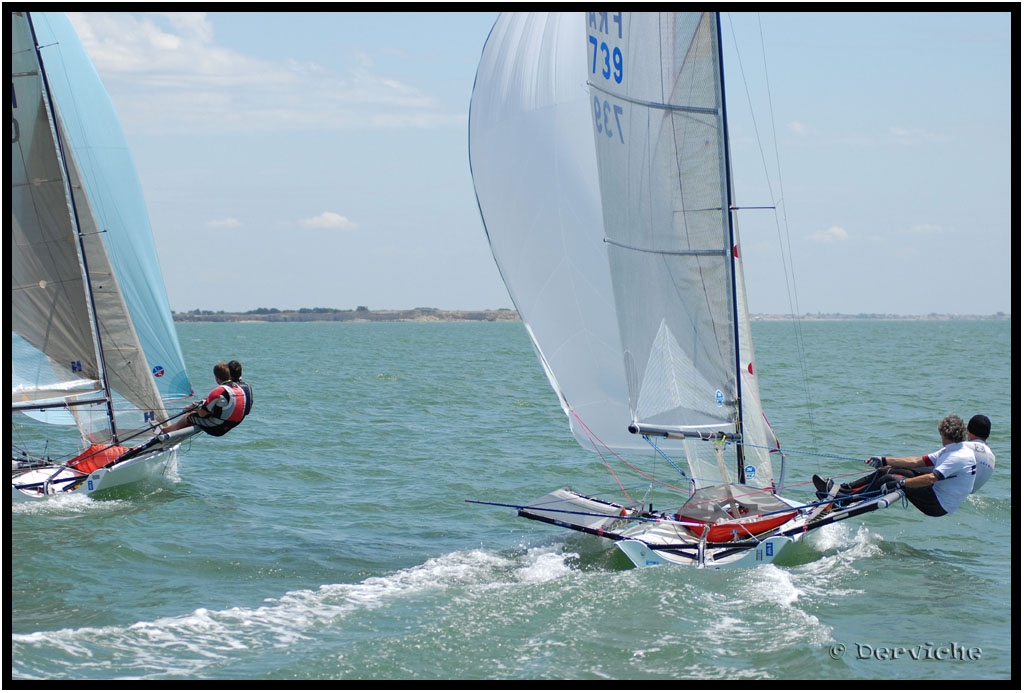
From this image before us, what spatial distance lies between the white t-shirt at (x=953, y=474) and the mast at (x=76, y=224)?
34.2 ft

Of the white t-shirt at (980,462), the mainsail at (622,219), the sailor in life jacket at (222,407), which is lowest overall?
the white t-shirt at (980,462)

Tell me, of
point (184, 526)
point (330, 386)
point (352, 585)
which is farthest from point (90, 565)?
point (330, 386)

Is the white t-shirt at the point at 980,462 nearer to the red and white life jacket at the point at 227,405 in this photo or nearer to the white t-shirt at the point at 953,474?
the white t-shirt at the point at 953,474

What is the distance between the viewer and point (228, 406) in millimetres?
11695

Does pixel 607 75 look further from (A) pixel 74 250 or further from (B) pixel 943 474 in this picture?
(A) pixel 74 250

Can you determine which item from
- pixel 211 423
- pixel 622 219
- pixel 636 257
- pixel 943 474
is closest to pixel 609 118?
pixel 622 219

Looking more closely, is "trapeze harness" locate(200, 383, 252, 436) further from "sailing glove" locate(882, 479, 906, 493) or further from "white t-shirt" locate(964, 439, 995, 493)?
"white t-shirt" locate(964, 439, 995, 493)

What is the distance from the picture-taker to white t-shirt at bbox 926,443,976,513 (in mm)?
10297


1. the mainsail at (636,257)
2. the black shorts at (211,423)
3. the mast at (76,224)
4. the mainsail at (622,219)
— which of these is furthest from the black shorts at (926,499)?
the mast at (76,224)

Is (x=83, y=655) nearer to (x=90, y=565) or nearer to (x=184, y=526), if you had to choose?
(x=90, y=565)

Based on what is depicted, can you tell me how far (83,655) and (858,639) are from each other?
5.86 metres

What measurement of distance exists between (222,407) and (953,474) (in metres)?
7.45

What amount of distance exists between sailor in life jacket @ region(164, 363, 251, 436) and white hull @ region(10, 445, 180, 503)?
285 cm

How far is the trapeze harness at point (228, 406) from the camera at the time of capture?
11.7m
